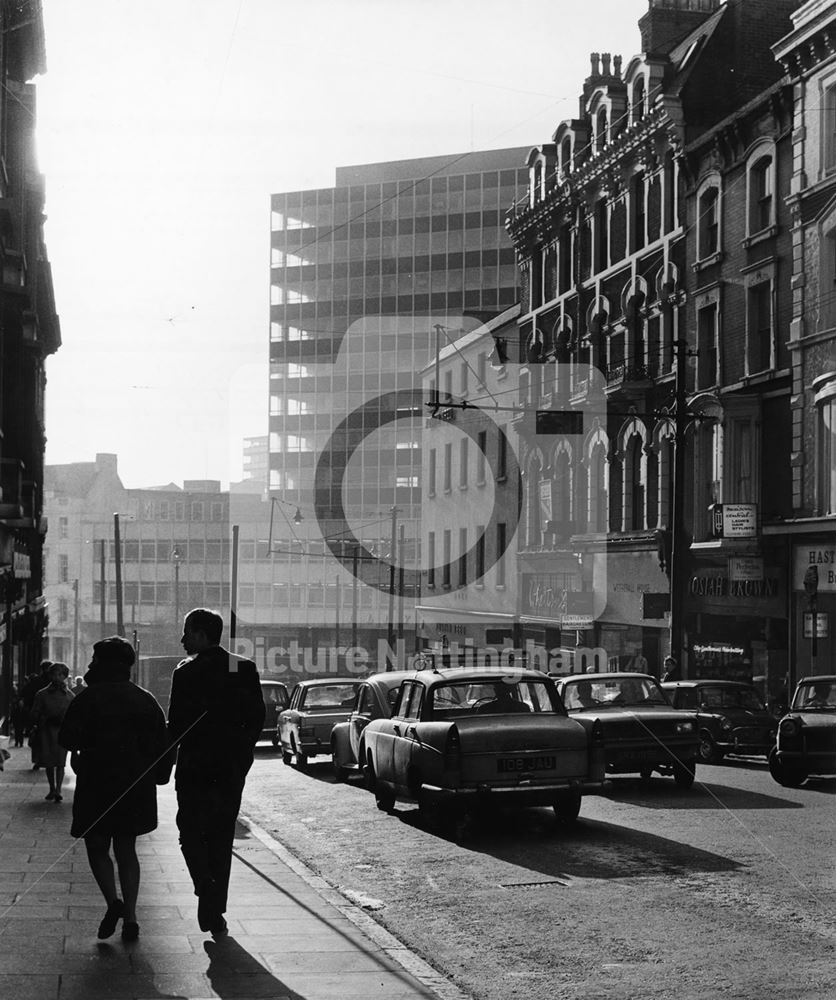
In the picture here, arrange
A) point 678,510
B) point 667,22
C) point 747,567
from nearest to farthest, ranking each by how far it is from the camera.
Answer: point 678,510
point 747,567
point 667,22

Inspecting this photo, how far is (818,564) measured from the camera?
3231cm

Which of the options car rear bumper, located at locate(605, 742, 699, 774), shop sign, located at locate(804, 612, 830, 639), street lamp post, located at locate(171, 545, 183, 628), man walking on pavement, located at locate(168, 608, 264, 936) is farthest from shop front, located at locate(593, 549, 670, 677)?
street lamp post, located at locate(171, 545, 183, 628)

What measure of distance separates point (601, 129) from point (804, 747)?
3074 cm

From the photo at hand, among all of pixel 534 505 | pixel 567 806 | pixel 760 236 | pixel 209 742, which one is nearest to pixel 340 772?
pixel 567 806

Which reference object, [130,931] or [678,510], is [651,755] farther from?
[678,510]

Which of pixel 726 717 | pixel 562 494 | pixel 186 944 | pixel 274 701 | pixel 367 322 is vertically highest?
pixel 367 322

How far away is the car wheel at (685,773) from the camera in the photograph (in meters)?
18.5

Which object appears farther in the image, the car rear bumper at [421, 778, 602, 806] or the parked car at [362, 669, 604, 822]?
the parked car at [362, 669, 604, 822]

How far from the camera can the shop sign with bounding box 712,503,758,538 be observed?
34.5m

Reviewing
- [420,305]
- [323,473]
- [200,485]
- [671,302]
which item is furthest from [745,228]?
[200,485]

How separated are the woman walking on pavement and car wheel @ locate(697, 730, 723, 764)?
10.5 meters

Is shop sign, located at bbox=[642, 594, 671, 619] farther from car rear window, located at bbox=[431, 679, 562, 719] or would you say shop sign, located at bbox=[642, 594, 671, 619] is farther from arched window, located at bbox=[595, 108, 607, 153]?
car rear window, located at bbox=[431, 679, 562, 719]

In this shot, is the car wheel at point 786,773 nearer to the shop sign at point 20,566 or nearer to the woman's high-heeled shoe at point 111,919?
the woman's high-heeled shoe at point 111,919

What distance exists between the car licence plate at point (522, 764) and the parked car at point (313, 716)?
10.6m
